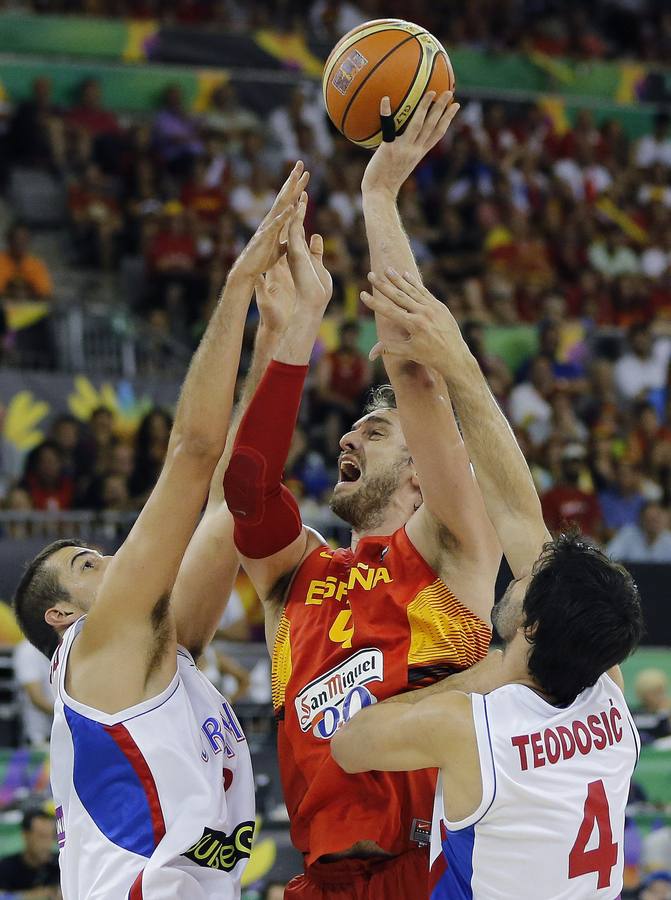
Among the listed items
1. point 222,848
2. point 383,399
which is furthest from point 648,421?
point 222,848

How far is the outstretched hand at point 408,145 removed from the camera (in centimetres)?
418

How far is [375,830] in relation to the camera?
153 inches

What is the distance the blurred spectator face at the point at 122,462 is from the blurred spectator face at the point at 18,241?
314 centimetres

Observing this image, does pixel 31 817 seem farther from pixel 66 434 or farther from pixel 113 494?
pixel 66 434

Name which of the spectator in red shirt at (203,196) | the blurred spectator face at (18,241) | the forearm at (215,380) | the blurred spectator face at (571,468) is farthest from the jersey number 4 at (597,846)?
the spectator in red shirt at (203,196)

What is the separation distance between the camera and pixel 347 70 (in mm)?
4371

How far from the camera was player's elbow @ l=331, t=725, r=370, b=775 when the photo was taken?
141 inches

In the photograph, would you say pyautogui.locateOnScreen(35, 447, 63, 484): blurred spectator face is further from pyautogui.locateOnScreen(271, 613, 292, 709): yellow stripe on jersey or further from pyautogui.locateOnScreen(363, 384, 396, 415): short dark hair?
pyautogui.locateOnScreen(271, 613, 292, 709): yellow stripe on jersey

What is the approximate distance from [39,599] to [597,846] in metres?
1.90

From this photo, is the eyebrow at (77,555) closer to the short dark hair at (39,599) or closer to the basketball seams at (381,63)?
the short dark hair at (39,599)

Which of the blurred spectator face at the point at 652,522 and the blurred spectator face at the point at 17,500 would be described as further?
the blurred spectator face at the point at 652,522

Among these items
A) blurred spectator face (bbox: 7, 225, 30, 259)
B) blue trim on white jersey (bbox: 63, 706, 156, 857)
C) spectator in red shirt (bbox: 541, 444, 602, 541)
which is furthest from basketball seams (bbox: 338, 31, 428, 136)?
blurred spectator face (bbox: 7, 225, 30, 259)

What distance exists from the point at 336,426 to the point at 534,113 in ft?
25.0

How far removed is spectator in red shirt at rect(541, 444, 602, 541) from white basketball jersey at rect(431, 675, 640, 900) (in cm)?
760
